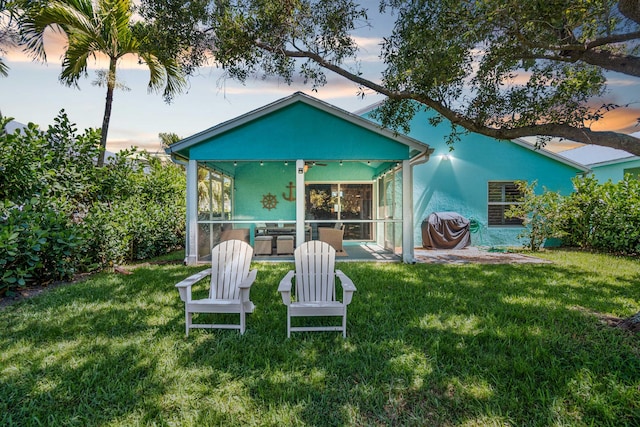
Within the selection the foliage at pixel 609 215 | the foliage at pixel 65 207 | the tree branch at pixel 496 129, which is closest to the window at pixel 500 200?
the foliage at pixel 609 215

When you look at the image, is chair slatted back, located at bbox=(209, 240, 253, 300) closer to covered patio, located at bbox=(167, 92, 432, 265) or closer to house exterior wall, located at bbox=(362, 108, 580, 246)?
covered patio, located at bbox=(167, 92, 432, 265)

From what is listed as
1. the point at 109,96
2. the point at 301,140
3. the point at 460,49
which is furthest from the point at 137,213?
the point at 460,49

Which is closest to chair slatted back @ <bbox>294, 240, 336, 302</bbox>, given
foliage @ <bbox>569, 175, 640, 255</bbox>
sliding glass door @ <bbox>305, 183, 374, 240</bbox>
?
sliding glass door @ <bbox>305, 183, 374, 240</bbox>

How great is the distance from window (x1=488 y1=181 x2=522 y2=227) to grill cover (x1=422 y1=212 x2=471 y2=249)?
56.6 inches

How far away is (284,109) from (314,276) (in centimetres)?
535

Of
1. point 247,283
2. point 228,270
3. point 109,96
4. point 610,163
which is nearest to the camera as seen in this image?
point 247,283

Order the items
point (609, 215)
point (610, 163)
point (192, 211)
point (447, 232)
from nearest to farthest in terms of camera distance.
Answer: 1. point (192, 211)
2. point (609, 215)
3. point (447, 232)
4. point (610, 163)

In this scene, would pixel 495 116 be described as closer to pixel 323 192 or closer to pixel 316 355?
pixel 316 355

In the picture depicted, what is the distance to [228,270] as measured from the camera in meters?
4.45

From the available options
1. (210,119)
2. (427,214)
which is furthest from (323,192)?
(210,119)

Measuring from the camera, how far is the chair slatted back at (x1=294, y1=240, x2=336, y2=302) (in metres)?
4.28

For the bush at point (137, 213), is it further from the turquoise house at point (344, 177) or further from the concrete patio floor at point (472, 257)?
the concrete patio floor at point (472, 257)

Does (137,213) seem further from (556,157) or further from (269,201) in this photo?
(556,157)

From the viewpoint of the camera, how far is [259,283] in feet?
19.9
